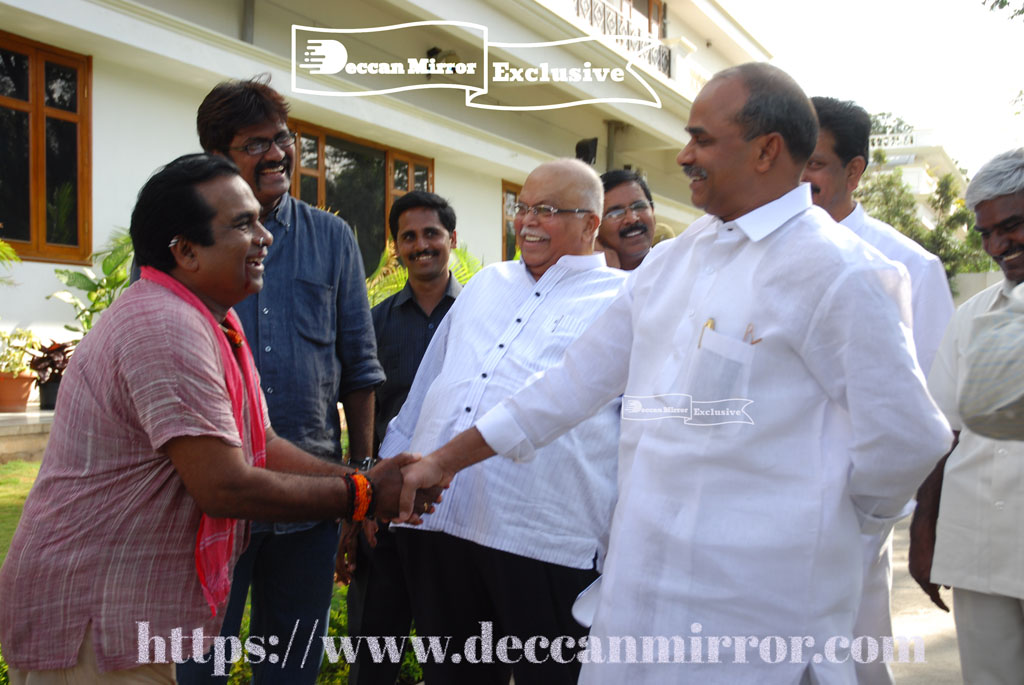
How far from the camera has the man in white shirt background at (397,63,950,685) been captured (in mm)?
1990

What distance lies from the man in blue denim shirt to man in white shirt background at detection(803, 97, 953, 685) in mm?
1718

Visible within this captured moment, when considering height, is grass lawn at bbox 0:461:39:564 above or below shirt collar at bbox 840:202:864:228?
below

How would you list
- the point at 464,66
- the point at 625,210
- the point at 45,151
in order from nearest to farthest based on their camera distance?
the point at 625,210, the point at 45,151, the point at 464,66

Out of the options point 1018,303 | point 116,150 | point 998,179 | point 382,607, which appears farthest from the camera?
point 116,150

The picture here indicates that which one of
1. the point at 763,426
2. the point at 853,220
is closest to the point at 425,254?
the point at 853,220

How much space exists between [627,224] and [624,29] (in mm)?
15691

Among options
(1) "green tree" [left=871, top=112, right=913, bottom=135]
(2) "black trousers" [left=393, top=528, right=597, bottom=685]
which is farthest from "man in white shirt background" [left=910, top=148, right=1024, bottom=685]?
(1) "green tree" [left=871, top=112, right=913, bottom=135]

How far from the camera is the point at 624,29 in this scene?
18969 millimetres

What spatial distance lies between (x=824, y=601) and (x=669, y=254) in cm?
92

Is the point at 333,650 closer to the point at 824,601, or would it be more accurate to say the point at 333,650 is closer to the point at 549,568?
the point at 549,568

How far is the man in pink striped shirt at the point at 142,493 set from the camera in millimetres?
2127

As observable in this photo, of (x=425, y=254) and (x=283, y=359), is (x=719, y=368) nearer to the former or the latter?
(x=283, y=359)

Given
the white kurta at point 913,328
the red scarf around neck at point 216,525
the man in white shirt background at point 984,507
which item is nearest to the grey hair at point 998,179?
the man in white shirt background at point 984,507

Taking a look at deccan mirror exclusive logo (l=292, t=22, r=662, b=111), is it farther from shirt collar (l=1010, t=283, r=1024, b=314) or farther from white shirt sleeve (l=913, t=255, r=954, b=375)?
shirt collar (l=1010, t=283, r=1024, b=314)
